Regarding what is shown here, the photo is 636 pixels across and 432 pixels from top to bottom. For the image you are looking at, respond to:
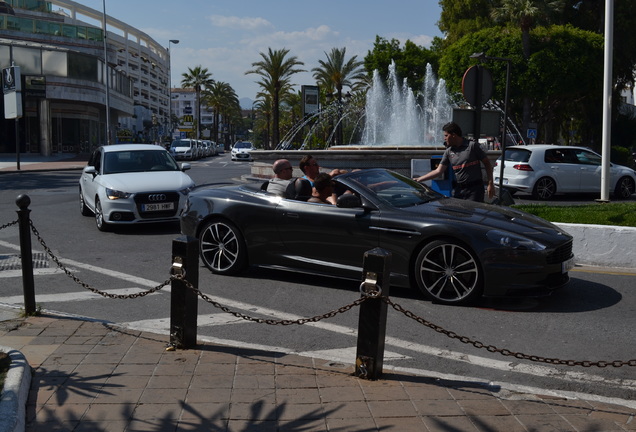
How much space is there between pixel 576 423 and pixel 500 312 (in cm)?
292

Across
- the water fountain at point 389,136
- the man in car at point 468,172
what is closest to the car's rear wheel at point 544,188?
the water fountain at point 389,136

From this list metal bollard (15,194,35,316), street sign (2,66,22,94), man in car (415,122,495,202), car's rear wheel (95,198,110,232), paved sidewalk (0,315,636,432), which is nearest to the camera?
paved sidewalk (0,315,636,432)

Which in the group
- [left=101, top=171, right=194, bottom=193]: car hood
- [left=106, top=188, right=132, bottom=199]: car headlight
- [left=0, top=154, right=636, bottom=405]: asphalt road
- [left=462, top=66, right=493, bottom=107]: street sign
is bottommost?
[left=0, top=154, right=636, bottom=405]: asphalt road

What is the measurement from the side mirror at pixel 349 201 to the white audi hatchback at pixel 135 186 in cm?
583

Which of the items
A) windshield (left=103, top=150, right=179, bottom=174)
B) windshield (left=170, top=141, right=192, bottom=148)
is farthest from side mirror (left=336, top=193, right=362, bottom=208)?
windshield (left=170, top=141, right=192, bottom=148)

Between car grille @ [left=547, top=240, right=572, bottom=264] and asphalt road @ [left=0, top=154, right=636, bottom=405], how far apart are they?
494mm

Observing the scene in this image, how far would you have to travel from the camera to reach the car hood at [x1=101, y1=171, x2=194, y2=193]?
12578 millimetres

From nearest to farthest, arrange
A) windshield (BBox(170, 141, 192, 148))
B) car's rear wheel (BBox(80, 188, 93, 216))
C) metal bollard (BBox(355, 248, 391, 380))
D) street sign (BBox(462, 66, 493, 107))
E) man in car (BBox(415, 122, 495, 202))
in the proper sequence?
metal bollard (BBox(355, 248, 391, 380)) → man in car (BBox(415, 122, 495, 202)) → street sign (BBox(462, 66, 493, 107)) → car's rear wheel (BBox(80, 188, 93, 216)) → windshield (BBox(170, 141, 192, 148))

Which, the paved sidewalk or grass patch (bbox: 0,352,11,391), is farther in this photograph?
grass patch (bbox: 0,352,11,391)

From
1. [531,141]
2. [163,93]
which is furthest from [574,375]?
[163,93]

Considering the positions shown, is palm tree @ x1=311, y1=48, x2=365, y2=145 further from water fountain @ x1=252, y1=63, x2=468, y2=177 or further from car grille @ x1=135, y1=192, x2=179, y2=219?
car grille @ x1=135, y1=192, x2=179, y2=219

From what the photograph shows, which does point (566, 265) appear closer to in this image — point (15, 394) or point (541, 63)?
point (15, 394)

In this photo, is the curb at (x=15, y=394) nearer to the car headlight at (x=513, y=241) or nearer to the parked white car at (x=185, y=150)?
the car headlight at (x=513, y=241)

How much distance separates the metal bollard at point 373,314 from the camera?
4.62 metres
